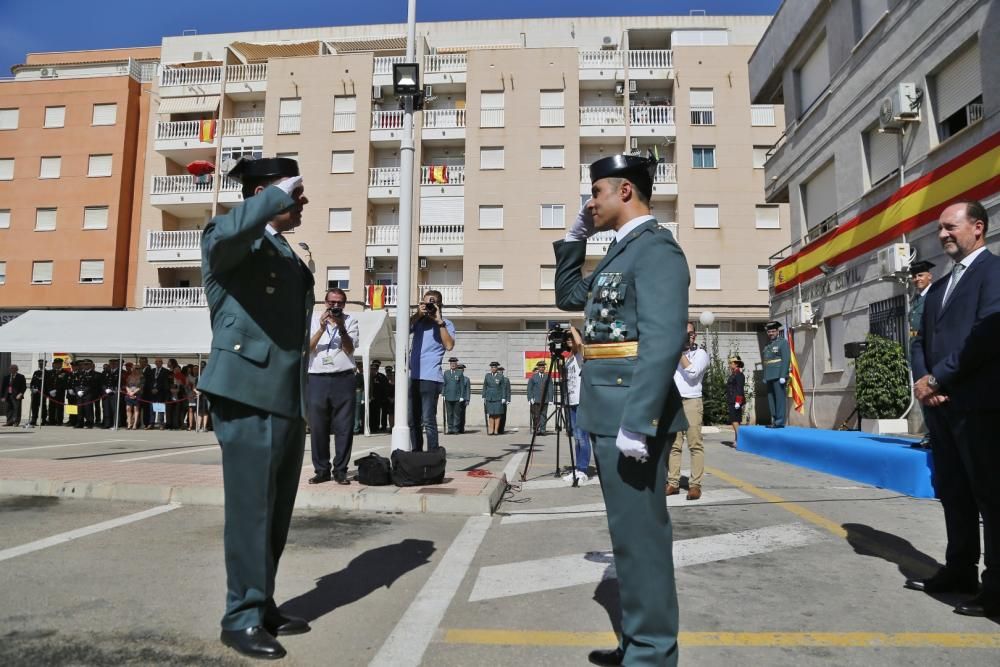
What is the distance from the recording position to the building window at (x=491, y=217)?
32.5 meters

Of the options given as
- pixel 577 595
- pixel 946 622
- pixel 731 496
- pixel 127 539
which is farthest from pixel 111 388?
pixel 946 622

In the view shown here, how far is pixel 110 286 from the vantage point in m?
34.4

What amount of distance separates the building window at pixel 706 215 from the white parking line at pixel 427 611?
1163 inches

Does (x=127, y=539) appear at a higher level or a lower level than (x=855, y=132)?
lower

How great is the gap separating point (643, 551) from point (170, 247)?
117 feet

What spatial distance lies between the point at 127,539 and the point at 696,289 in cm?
2964

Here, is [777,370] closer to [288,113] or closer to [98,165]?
[288,113]

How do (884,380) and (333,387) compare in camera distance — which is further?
(884,380)

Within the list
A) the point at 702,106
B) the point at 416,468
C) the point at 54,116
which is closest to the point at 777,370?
the point at 416,468

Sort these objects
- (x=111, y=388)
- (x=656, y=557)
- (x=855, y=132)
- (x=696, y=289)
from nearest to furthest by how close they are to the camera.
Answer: (x=656, y=557)
(x=855, y=132)
(x=111, y=388)
(x=696, y=289)

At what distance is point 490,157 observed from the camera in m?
33.0

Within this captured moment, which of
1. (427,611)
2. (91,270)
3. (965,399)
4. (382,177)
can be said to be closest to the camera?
(427,611)

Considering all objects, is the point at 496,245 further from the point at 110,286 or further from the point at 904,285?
the point at 904,285

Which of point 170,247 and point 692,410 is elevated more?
point 170,247
